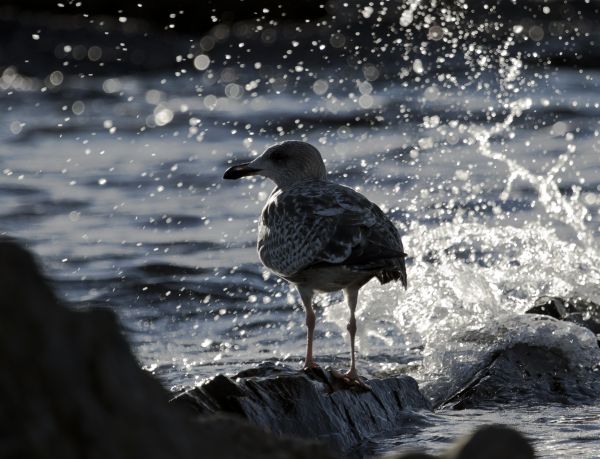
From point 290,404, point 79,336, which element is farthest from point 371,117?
point 79,336

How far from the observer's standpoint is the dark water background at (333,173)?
759 centimetres

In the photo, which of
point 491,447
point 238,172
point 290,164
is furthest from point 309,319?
point 491,447

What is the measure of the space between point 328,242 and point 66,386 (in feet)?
12.2

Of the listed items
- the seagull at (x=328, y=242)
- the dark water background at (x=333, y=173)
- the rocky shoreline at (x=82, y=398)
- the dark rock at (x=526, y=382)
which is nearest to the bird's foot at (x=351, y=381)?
the seagull at (x=328, y=242)

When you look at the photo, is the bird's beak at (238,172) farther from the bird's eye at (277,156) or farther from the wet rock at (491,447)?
the wet rock at (491,447)

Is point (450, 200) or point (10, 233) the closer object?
point (10, 233)

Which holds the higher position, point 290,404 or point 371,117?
point 371,117

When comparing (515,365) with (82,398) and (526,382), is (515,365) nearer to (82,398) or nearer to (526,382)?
(526,382)

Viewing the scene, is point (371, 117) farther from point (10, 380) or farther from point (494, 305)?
point (10, 380)

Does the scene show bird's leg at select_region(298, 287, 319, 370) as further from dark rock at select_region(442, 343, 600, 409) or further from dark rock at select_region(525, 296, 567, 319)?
dark rock at select_region(525, 296, 567, 319)

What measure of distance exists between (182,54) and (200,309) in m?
8.41

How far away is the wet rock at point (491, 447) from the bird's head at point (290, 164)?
4.32 meters

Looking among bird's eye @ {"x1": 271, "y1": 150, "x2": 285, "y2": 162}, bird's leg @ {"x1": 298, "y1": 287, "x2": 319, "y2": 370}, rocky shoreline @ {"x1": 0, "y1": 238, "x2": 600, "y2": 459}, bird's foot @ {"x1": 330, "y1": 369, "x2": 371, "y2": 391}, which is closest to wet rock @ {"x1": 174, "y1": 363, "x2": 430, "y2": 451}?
bird's foot @ {"x1": 330, "y1": 369, "x2": 371, "y2": 391}

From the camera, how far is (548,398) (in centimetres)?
623
